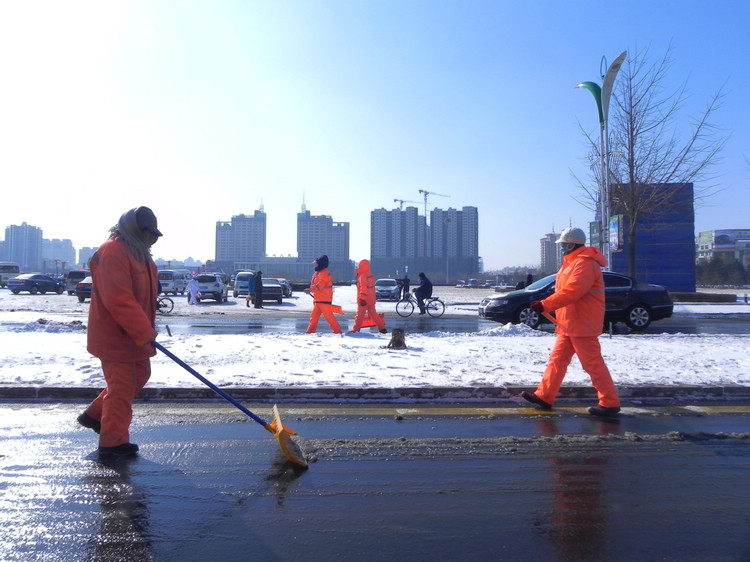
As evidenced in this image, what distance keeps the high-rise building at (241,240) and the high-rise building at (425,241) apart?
23.1 meters

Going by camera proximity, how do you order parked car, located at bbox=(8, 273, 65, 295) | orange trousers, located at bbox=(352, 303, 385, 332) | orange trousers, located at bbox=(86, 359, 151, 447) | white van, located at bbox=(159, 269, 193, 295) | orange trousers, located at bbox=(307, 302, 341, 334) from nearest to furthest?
orange trousers, located at bbox=(86, 359, 151, 447)
orange trousers, located at bbox=(307, 302, 341, 334)
orange trousers, located at bbox=(352, 303, 385, 332)
parked car, located at bbox=(8, 273, 65, 295)
white van, located at bbox=(159, 269, 193, 295)

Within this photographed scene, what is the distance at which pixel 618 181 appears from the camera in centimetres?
2697

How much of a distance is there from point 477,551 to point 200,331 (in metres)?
12.7

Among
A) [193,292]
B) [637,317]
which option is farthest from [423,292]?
[193,292]

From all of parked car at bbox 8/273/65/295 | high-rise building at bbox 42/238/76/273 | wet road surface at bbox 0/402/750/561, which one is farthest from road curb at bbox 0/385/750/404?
high-rise building at bbox 42/238/76/273

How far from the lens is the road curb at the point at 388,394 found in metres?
6.63

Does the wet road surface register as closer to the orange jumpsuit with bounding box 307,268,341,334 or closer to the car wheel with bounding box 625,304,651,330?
the orange jumpsuit with bounding box 307,268,341,334

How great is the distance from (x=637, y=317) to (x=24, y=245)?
127 m

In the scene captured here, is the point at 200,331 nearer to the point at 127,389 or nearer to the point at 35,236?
the point at 127,389

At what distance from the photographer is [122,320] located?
171 inches

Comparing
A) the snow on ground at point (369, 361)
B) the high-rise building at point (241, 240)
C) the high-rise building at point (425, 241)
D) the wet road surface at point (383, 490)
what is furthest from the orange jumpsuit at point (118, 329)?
the high-rise building at point (425, 241)

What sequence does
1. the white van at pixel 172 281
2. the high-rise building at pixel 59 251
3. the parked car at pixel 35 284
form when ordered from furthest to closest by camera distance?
the high-rise building at pixel 59 251
the white van at pixel 172 281
the parked car at pixel 35 284

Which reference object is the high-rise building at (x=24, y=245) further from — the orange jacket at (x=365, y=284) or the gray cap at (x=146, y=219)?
the gray cap at (x=146, y=219)

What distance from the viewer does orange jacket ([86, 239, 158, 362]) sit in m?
4.35
